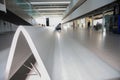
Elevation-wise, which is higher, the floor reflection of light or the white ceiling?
the white ceiling

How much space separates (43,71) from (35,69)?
461 mm

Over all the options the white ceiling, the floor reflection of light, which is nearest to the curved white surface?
the floor reflection of light

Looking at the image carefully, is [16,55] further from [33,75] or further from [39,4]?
[39,4]

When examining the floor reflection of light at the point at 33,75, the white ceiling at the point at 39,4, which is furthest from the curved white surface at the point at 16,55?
the white ceiling at the point at 39,4

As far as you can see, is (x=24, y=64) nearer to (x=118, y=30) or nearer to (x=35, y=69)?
(x=35, y=69)

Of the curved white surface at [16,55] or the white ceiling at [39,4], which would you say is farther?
the white ceiling at [39,4]

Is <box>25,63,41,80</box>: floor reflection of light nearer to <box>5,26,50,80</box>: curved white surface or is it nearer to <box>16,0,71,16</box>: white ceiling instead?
<box>5,26,50,80</box>: curved white surface

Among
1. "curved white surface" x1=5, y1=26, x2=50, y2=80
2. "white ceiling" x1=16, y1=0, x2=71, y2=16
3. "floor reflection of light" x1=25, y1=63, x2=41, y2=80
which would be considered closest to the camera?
"curved white surface" x1=5, y1=26, x2=50, y2=80

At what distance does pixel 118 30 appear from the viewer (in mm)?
9312

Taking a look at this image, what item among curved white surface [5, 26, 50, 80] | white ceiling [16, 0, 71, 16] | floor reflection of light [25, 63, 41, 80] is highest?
white ceiling [16, 0, 71, 16]

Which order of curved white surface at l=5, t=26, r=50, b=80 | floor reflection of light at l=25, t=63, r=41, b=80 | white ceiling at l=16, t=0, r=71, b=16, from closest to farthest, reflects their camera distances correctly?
curved white surface at l=5, t=26, r=50, b=80 < floor reflection of light at l=25, t=63, r=41, b=80 < white ceiling at l=16, t=0, r=71, b=16

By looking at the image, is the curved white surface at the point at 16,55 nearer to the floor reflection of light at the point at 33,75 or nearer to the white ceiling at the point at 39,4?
the floor reflection of light at the point at 33,75

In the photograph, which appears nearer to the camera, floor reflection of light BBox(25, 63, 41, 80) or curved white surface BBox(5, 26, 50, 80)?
curved white surface BBox(5, 26, 50, 80)

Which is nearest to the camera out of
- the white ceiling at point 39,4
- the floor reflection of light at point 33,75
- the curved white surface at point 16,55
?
the curved white surface at point 16,55
